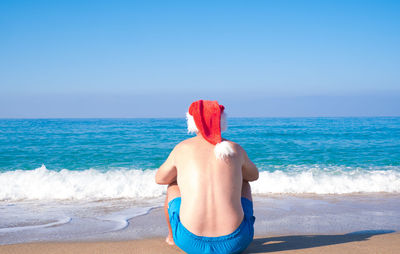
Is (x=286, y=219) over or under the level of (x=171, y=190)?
under

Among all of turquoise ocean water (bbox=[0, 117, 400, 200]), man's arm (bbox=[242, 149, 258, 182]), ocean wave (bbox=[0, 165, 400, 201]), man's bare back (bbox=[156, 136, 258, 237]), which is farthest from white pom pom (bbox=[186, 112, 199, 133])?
turquoise ocean water (bbox=[0, 117, 400, 200])

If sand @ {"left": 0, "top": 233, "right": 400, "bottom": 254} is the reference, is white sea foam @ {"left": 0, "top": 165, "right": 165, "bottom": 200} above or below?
below

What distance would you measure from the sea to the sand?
304 mm

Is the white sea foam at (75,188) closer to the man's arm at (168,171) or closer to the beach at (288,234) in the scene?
the beach at (288,234)

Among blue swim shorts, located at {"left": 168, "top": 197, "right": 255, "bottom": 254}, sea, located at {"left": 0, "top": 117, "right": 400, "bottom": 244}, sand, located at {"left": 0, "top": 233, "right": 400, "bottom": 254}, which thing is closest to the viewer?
blue swim shorts, located at {"left": 168, "top": 197, "right": 255, "bottom": 254}

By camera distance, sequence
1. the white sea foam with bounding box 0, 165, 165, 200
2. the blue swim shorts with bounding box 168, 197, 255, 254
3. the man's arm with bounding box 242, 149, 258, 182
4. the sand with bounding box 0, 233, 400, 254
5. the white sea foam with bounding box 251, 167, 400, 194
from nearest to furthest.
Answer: the blue swim shorts with bounding box 168, 197, 255, 254 → the man's arm with bounding box 242, 149, 258, 182 → the sand with bounding box 0, 233, 400, 254 → the white sea foam with bounding box 0, 165, 165, 200 → the white sea foam with bounding box 251, 167, 400, 194

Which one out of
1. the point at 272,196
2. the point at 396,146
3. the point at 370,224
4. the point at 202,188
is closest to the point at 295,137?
the point at 396,146

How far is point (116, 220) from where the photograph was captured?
428cm

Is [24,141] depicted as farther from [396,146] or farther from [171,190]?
[396,146]

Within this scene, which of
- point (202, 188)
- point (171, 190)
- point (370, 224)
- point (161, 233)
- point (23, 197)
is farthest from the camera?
point (23, 197)

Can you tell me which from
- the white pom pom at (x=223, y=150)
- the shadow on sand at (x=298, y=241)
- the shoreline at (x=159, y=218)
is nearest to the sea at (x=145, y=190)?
the shoreline at (x=159, y=218)

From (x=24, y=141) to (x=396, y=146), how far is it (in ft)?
48.5

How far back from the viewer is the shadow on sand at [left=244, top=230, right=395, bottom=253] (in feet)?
10.1

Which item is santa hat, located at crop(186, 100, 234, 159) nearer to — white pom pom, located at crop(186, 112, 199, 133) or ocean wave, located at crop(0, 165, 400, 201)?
white pom pom, located at crop(186, 112, 199, 133)
